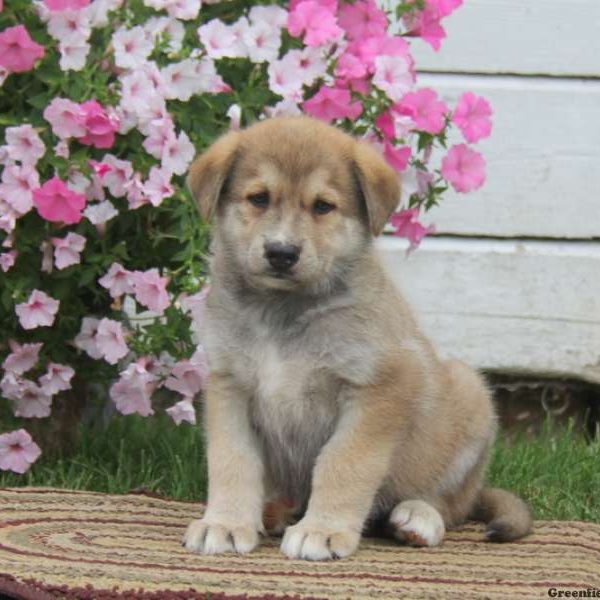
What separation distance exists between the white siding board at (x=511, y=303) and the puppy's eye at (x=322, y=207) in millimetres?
2400

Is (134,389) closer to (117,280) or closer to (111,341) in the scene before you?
(111,341)

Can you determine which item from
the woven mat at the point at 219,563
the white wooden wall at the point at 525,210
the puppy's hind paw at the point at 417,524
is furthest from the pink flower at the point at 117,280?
the white wooden wall at the point at 525,210

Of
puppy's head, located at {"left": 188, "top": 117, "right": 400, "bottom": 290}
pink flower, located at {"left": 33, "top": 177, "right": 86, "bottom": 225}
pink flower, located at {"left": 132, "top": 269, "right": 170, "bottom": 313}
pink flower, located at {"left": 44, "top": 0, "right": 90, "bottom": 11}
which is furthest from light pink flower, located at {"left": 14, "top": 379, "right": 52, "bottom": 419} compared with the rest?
pink flower, located at {"left": 44, "top": 0, "right": 90, "bottom": 11}

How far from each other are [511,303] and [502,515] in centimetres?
212

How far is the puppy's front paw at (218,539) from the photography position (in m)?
3.78

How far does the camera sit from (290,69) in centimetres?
460

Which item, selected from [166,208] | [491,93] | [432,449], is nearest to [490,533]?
[432,449]

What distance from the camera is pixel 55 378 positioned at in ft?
15.6

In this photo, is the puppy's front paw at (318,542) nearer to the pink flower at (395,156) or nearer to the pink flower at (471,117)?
the pink flower at (395,156)

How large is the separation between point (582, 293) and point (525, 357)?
0.36 metres

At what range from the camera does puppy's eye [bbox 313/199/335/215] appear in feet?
12.8

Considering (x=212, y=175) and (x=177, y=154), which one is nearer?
(x=212, y=175)

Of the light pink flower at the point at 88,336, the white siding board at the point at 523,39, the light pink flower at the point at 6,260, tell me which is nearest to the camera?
the light pink flower at the point at 6,260

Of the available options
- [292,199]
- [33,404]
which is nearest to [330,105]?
[292,199]
